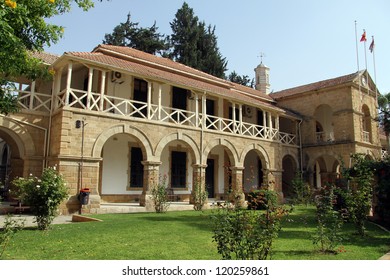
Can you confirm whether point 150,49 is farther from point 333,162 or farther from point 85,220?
point 85,220

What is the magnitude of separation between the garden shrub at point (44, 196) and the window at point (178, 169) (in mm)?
9386

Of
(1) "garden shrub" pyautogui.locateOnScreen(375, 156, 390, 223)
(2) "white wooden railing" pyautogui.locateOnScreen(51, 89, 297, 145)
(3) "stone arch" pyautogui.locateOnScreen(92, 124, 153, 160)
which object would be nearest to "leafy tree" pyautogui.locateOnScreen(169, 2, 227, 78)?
(2) "white wooden railing" pyautogui.locateOnScreen(51, 89, 297, 145)

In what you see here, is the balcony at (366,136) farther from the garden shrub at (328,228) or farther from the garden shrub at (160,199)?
the garden shrub at (328,228)

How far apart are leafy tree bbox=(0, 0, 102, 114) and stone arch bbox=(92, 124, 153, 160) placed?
5203mm

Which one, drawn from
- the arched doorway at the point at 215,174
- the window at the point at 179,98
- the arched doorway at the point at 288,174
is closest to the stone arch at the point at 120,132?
the window at the point at 179,98

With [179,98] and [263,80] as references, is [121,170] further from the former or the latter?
[263,80]

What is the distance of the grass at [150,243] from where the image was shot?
18.0ft

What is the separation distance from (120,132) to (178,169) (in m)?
5.40

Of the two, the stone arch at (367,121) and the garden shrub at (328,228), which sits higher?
the stone arch at (367,121)

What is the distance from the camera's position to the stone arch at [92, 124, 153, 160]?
12352 millimetres

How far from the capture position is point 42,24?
6.32 metres

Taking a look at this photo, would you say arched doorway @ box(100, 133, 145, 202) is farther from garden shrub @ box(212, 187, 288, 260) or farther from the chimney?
the chimney
